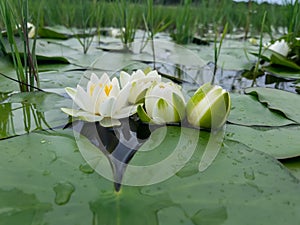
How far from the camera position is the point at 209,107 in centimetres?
64

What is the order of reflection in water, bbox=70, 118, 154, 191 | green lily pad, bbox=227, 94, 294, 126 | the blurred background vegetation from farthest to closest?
the blurred background vegetation → green lily pad, bbox=227, 94, 294, 126 → reflection in water, bbox=70, 118, 154, 191

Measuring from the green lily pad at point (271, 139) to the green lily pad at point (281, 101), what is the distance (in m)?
0.08

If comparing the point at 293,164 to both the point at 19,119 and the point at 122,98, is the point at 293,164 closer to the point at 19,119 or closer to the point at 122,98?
the point at 122,98

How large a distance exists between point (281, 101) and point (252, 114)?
16cm

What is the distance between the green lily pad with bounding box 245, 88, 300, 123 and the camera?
0.83 m

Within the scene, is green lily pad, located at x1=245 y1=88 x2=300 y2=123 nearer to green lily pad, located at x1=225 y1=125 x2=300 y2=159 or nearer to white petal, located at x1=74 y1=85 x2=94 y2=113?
green lily pad, located at x1=225 y1=125 x2=300 y2=159

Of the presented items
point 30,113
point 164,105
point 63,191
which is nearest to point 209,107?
point 164,105

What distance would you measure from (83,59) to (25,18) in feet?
2.16

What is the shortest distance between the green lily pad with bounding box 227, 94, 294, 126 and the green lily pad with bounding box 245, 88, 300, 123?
0.02 metres

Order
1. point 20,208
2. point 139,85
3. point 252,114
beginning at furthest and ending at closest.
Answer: point 252,114, point 139,85, point 20,208

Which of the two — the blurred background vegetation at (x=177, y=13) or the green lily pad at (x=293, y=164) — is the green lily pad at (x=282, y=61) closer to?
the blurred background vegetation at (x=177, y=13)

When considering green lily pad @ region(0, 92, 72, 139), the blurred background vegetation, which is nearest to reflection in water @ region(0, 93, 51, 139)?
green lily pad @ region(0, 92, 72, 139)

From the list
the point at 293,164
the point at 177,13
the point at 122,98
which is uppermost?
the point at 177,13

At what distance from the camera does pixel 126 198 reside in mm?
448
